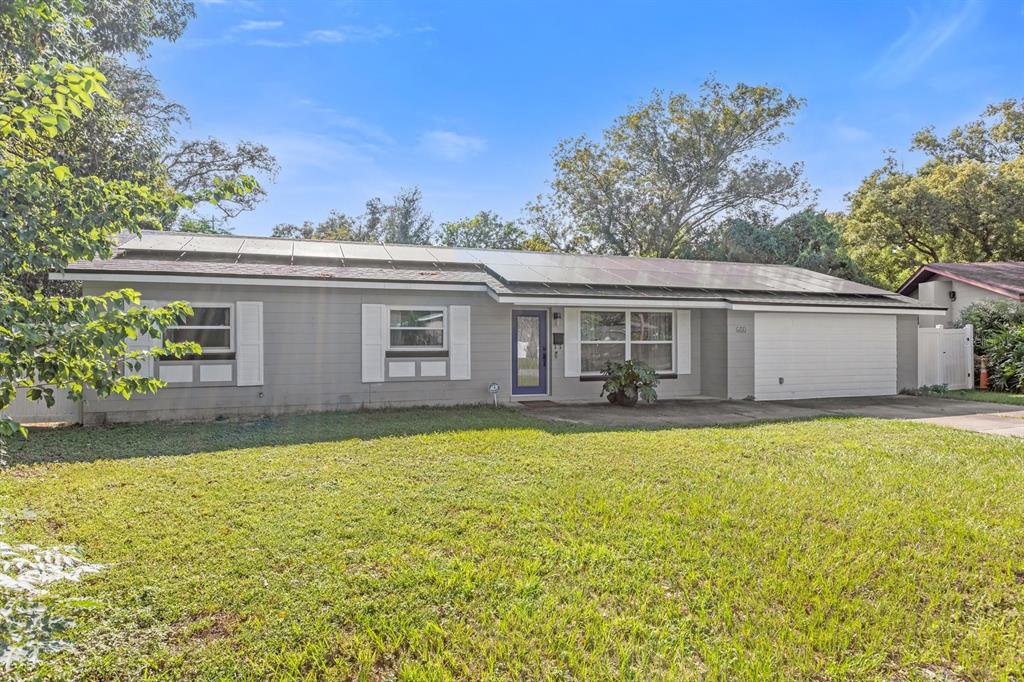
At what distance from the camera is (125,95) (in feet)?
53.8

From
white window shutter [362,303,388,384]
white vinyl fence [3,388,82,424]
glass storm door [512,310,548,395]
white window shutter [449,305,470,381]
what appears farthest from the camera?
glass storm door [512,310,548,395]

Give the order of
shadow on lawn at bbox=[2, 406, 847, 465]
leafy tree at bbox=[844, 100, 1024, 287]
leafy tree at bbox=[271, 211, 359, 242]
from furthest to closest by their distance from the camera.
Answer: leafy tree at bbox=[271, 211, 359, 242]
leafy tree at bbox=[844, 100, 1024, 287]
shadow on lawn at bbox=[2, 406, 847, 465]

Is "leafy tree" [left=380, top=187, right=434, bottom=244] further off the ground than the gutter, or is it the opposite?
"leafy tree" [left=380, top=187, right=434, bottom=244]

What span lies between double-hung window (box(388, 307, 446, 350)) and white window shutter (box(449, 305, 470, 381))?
0.19 metres

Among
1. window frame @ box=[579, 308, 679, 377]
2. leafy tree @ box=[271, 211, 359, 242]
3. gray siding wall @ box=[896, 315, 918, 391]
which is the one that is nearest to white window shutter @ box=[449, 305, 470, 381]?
window frame @ box=[579, 308, 679, 377]

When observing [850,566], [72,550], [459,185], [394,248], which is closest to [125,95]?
[394,248]

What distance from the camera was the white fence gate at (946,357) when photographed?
13805mm

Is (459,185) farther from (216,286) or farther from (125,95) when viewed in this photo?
(216,286)

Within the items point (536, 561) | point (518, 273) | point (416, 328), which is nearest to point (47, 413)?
point (416, 328)

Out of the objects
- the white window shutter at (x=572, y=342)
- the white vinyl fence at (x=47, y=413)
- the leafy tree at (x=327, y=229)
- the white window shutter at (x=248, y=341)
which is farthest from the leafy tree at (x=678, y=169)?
the white vinyl fence at (x=47, y=413)

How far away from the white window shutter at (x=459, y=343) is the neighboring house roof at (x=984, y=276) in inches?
648

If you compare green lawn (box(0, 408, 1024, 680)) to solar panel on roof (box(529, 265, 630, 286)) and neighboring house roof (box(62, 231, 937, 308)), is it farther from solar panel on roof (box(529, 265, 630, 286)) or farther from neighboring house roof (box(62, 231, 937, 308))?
solar panel on roof (box(529, 265, 630, 286))

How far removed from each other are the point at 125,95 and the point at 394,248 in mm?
10838

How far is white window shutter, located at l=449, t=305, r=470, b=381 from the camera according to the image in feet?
34.6
